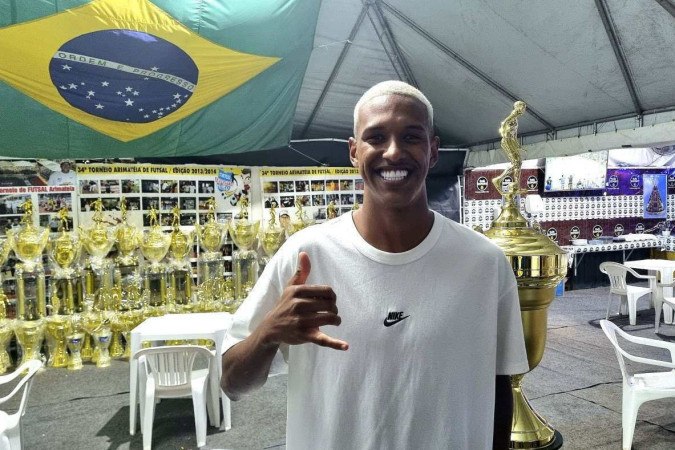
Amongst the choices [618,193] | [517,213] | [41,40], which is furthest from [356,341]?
[618,193]

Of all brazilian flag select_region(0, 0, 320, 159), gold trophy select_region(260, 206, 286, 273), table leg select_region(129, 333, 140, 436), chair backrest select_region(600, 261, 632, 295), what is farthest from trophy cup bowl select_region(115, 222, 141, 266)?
chair backrest select_region(600, 261, 632, 295)

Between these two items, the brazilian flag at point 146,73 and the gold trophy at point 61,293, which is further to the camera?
the gold trophy at point 61,293

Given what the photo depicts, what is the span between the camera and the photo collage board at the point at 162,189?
4.87m

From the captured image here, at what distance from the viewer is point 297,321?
2.65 ft

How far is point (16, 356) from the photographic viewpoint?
4.54 meters

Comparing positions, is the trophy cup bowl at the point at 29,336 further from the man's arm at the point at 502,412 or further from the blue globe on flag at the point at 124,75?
the man's arm at the point at 502,412

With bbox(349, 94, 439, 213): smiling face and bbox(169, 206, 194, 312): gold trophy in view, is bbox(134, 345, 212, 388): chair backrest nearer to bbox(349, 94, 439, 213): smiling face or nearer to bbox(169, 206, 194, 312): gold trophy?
bbox(169, 206, 194, 312): gold trophy

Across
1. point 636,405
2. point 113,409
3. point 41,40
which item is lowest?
point 113,409

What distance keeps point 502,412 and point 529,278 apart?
22.5 inches

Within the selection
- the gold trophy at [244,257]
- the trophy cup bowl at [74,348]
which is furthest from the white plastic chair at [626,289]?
the trophy cup bowl at [74,348]

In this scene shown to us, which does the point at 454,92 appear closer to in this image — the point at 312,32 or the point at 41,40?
the point at 312,32

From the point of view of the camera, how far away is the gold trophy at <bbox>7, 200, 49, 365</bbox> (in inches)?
168

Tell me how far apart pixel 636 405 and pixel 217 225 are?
3.75 m

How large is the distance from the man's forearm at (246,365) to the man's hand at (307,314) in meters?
0.09
